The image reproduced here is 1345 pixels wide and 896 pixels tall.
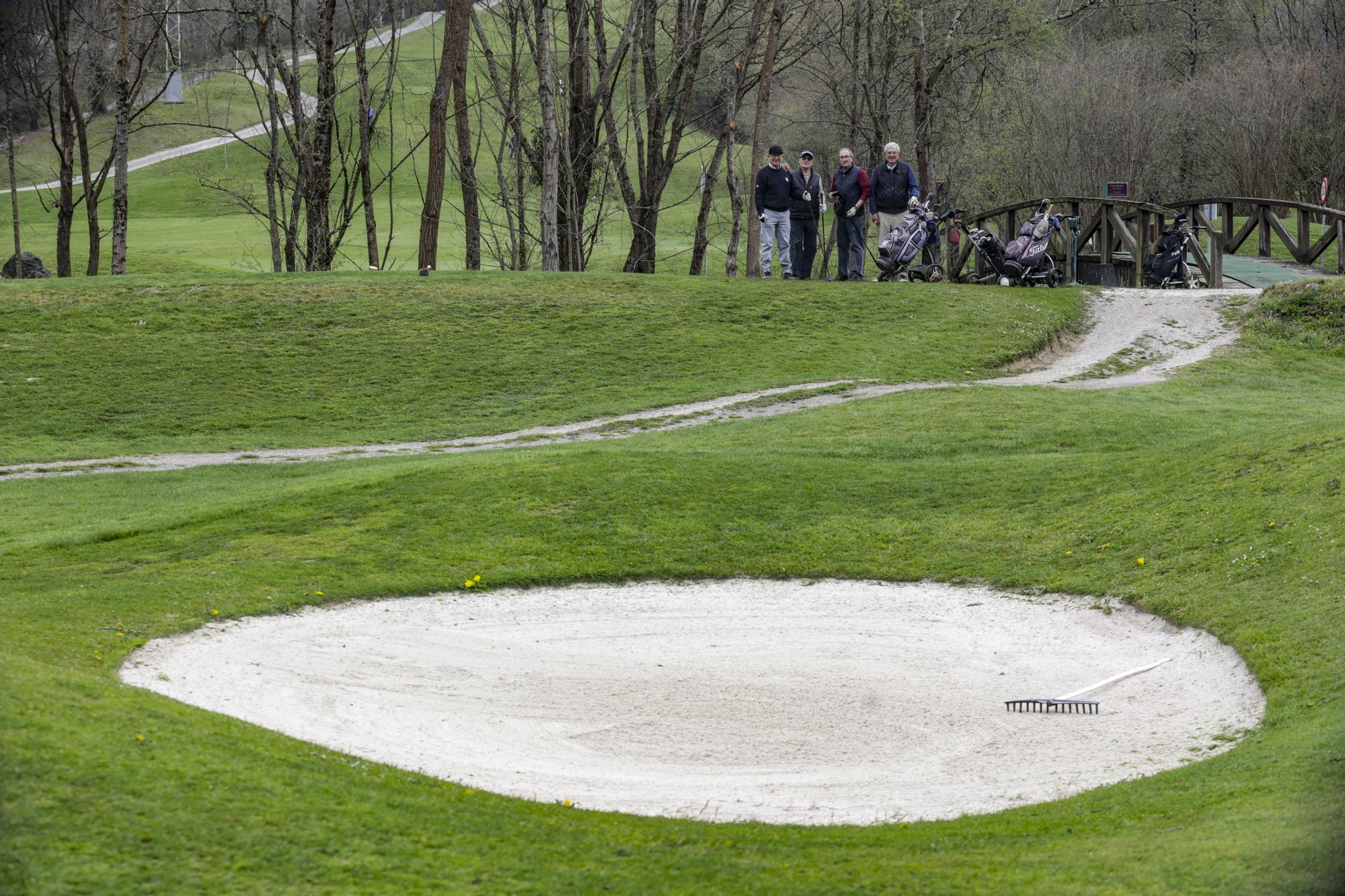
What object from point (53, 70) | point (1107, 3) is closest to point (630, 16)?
point (1107, 3)

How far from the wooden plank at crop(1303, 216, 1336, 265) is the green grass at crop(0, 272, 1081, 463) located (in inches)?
284

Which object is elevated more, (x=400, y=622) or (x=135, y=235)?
(x=135, y=235)

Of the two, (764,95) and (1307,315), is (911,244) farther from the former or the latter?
(1307,315)

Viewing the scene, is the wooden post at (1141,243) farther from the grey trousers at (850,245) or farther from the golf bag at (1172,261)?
the grey trousers at (850,245)

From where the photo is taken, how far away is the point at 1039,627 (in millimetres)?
10586

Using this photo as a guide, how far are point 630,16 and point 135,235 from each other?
31.1 m

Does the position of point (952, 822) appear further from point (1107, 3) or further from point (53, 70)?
point (53, 70)

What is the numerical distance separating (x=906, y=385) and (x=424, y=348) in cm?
835

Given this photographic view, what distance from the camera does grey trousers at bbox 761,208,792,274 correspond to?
2562 cm

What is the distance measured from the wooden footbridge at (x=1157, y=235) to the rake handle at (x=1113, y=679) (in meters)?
18.2

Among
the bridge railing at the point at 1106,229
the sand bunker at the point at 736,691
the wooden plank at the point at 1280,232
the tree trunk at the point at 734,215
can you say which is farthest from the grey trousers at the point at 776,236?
the sand bunker at the point at 736,691

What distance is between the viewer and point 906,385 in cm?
2111

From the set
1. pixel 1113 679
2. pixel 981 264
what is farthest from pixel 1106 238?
pixel 1113 679

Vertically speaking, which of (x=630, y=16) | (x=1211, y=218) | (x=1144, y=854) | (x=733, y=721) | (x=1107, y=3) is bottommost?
(x=733, y=721)
